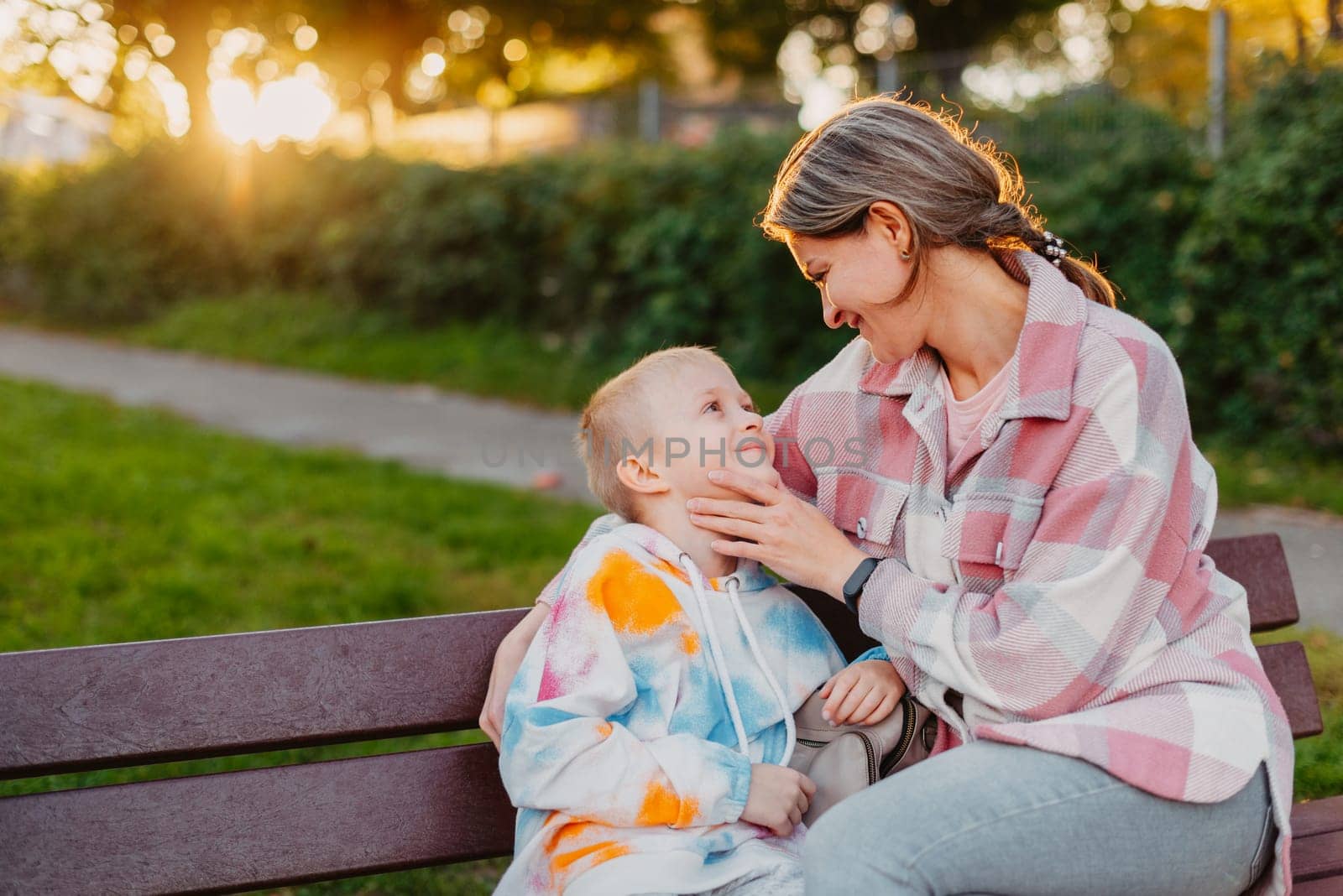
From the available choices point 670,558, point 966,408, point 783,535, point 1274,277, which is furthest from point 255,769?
point 1274,277

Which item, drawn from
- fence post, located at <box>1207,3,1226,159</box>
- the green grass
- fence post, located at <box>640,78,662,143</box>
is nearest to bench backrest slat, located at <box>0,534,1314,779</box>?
the green grass

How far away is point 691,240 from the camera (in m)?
9.08

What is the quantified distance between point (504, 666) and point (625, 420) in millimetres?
508

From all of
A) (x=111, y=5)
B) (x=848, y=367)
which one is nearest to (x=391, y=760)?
(x=848, y=367)

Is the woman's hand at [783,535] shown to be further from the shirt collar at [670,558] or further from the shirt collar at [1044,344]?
the shirt collar at [1044,344]

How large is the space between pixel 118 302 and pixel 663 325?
818 centimetres

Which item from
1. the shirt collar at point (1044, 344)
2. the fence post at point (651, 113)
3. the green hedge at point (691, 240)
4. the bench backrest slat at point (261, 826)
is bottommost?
the bench backrest slat at point (261, 826)

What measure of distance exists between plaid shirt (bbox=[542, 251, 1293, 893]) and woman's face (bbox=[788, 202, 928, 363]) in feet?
0.64

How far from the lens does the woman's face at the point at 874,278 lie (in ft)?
6.99

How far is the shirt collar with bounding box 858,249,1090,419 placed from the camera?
2.01 meters

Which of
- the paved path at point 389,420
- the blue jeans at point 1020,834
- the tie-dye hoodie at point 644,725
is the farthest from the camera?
the paved path at point 389,420

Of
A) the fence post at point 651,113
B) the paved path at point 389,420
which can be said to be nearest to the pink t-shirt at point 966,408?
the paved path at point 389,420

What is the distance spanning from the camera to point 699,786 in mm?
2020

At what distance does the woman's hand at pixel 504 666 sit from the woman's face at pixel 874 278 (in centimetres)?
79
